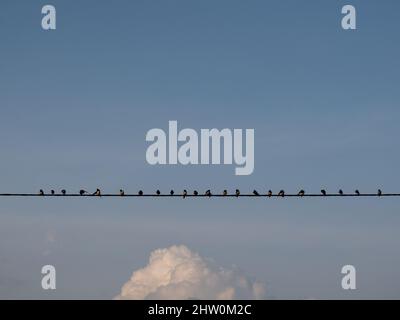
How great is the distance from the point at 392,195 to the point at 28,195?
26458 mm
